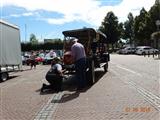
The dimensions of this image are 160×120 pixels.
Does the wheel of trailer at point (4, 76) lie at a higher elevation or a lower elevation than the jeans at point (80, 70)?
lower

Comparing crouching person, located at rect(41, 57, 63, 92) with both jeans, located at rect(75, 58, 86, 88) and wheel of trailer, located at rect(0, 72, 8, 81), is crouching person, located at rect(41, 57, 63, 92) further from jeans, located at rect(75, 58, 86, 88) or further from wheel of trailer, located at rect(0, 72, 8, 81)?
wheel of trailer, located at rect(0, 72, 8, 81)

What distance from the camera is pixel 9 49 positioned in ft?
78.8

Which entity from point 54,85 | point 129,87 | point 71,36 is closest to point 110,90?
point 129,87

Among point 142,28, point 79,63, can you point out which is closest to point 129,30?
point 142,28

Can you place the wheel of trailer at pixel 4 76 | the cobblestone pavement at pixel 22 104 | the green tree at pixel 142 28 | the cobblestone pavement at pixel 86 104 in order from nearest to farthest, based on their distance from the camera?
1. the cobblestone pavement at pixel 86 104
2. the cobblestone pavement at pixel 22 104
3. the wheel of trailer at pixel 4 76
4. the green tree at pixel 142 28

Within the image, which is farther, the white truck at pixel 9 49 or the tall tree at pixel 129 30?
the tall tree at pixel 129 30

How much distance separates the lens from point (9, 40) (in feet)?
79.0

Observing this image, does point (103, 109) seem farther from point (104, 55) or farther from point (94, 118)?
point (104, 55)

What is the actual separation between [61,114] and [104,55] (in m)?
14.7

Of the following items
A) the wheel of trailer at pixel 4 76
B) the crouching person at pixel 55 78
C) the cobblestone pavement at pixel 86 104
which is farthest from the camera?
the wheel of trailer at pixel 4 76

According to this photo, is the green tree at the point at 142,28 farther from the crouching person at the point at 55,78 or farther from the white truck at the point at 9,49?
the crouching person at the point at 55,78

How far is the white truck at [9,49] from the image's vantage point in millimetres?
22438
